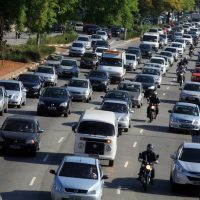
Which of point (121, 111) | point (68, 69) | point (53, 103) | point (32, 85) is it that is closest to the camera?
point (121, 111)

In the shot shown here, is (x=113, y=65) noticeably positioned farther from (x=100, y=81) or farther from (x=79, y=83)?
(x=79, y=83)

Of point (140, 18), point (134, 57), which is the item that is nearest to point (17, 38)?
point (134, 57)

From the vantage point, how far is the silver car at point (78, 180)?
2442 centimetres

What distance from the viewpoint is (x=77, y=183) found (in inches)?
981

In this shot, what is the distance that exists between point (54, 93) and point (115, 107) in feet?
17.7

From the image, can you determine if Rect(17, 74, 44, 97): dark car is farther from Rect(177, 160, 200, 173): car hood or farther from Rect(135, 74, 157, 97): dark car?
Rect(177, 160, 200, 173): car hood

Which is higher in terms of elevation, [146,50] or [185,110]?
[185,110]

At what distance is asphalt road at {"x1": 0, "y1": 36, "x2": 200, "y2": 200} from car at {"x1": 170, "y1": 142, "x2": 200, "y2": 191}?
0.50 m

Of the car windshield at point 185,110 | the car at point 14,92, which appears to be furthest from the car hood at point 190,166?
the car at point 14,92

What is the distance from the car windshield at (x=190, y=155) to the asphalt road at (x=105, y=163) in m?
0.93

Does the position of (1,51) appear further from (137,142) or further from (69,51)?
(137,142)

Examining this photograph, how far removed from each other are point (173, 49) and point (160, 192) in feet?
223

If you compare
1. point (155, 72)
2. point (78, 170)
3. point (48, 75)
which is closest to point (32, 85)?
point (48, 75)

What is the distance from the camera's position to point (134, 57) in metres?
80.8
